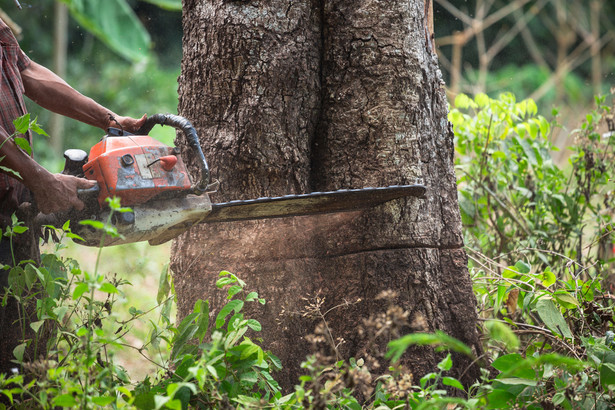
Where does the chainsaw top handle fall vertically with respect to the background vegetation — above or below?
above

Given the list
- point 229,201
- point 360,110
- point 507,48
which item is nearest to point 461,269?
point 360,110

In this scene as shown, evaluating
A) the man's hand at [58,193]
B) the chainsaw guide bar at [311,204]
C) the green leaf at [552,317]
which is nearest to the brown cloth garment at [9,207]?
the man's hand at [58,193]

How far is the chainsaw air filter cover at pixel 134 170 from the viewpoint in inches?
61.2

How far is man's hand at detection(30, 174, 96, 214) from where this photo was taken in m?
1.50

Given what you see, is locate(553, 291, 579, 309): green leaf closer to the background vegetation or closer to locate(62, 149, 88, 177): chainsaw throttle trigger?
the background vegetation

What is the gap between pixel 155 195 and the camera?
5.36 ft

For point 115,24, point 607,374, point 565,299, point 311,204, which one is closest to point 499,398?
point 607,374

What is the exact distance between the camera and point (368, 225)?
1.83 m

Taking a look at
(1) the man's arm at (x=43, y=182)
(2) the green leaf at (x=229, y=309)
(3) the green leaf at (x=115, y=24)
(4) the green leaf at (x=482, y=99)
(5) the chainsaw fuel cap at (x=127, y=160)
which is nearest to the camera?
(2) the green leaf at (x=229, y=309)

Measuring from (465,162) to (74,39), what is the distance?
1191cm

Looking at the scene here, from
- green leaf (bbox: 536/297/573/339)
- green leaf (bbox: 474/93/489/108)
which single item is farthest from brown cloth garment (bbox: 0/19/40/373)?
green leaf (bbox: 474/93/489/108)

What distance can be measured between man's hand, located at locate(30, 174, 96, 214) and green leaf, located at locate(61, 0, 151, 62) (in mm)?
7141

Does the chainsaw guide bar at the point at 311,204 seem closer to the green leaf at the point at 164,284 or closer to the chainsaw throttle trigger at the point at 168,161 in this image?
the chainsaw throttle trigger at the point at 168,161

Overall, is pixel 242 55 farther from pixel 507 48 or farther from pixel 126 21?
pixel 507 48
